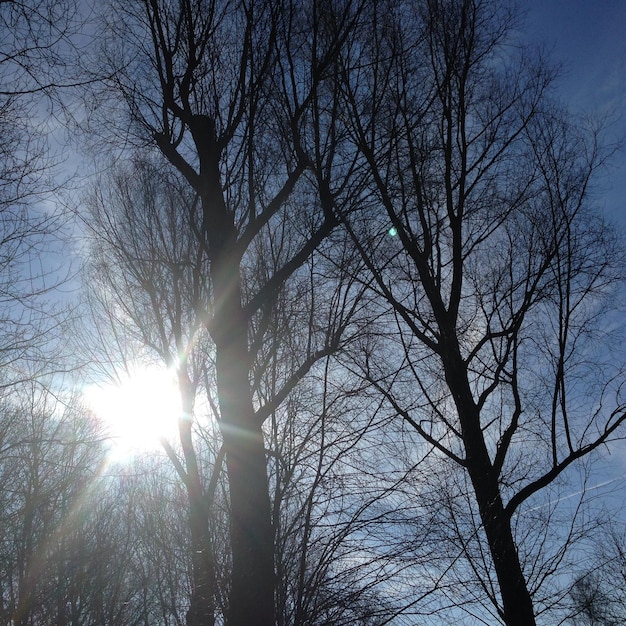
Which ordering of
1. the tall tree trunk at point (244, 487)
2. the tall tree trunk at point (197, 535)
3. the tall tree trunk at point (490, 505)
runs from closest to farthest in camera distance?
the tall tree trunk at point (244, 487) → the tall tree trunk at point (197, 535) → the tall tree trunk at point (490, 505)

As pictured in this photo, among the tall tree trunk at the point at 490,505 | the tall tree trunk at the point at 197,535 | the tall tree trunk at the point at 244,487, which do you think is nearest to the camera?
the tall tree trunk at the point at 244,487

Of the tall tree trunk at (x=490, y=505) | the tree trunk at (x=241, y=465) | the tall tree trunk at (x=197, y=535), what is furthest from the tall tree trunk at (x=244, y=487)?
the tall tree trunk at (x=490, y=505)

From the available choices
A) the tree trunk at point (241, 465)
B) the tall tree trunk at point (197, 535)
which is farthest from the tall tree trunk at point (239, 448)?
the tall tree trunk at point (197, 535)

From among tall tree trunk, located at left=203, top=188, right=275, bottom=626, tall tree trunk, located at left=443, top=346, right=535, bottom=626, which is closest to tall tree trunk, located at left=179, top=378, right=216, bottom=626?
tall tree trunk, located at left=203, top=188, right=275, bottom=626

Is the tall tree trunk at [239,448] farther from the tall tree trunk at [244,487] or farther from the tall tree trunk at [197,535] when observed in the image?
the tall tree trunk at [197,535]

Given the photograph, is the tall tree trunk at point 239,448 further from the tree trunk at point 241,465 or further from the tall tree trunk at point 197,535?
the tall tree trunk at point 197,535

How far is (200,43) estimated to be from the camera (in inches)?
163

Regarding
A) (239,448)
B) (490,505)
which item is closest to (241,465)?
(239,448)

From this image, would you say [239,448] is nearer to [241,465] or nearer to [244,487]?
[241,465]

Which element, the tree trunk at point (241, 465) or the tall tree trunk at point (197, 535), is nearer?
the tree trunk at point (241, 465)

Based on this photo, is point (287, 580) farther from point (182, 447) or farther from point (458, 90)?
point (458, 90)

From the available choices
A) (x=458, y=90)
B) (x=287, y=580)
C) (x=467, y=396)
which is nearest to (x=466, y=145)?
(x=458, y=90)

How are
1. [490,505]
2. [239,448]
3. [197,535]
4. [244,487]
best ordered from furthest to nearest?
[197,535] < [490,505] < [239,448] < [244,487]

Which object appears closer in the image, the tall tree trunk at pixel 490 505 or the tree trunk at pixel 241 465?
the tree trunk at pixel 241 465
